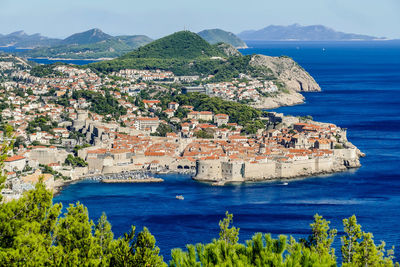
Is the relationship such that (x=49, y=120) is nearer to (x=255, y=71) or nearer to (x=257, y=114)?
(x=257, y=114)

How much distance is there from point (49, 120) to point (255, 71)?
37.4 meters

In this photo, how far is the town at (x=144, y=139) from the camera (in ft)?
108

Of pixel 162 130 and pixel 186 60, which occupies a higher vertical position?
pixel 186 60

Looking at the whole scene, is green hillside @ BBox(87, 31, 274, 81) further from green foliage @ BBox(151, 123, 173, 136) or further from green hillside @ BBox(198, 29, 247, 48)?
green hillside @ BBox(198, 29, 247, 48)

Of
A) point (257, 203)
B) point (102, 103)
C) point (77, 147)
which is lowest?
point (257, 203)

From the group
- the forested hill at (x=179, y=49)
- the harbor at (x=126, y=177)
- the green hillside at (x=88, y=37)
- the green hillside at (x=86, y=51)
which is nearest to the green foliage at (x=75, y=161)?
the harbor at (x=126, y=177)

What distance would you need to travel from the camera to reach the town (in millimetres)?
32875

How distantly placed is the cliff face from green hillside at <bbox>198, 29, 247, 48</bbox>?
98.4 meters

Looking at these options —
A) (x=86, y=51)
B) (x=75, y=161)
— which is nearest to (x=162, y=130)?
(x=75, y=161)

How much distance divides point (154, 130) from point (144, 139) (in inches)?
181

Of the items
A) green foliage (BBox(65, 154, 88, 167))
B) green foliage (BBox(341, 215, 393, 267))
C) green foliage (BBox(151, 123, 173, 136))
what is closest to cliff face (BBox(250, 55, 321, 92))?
green foliage (BBox(151, 123, 173, 136))

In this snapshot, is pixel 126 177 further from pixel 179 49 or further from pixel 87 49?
pixel 87 49

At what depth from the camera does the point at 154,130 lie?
1718 inches

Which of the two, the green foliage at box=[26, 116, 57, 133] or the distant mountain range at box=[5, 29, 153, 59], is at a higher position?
the distant mountain range at box=[5, 29, 153, 59]
